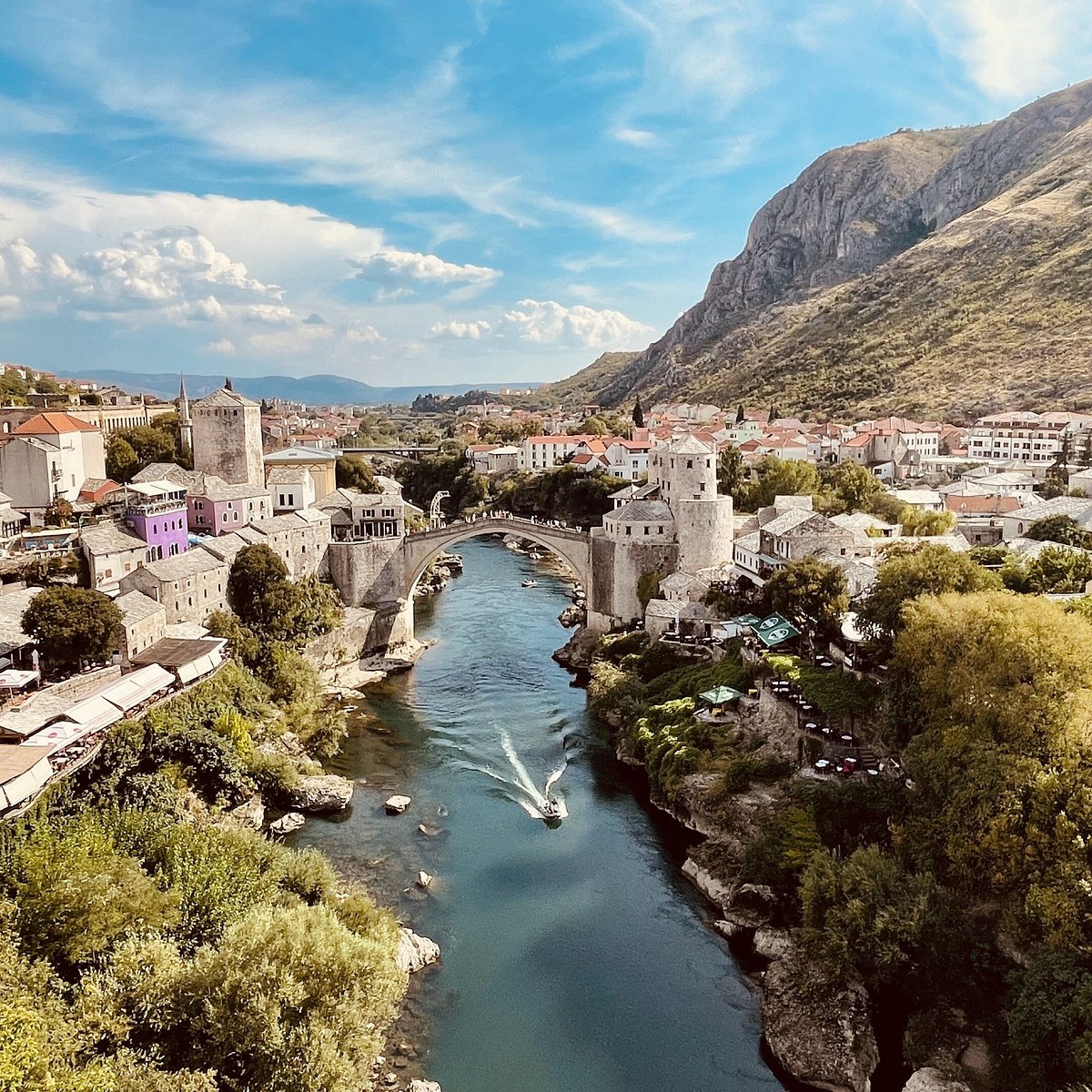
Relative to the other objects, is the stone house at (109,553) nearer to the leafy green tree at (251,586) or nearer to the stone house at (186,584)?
the stone house at (186,584)

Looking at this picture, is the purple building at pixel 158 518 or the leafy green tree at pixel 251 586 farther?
the leafy green tree at pixel 251 586

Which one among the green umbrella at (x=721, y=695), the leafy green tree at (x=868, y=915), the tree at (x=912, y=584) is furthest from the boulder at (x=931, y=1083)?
the green umbrella at (x=721, y=695)

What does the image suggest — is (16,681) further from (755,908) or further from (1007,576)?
(1007,576)

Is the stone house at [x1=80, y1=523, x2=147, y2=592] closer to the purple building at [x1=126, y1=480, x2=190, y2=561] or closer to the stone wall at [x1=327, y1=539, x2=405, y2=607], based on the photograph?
the purple building at [x1=126, y1=480, x2=190, y2=561]

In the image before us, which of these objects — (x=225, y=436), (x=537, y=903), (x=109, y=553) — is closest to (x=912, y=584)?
(x=537, y=903)

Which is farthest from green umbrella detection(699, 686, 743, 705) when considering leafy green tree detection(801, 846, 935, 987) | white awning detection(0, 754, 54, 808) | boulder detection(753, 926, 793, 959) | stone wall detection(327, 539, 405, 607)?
stone wall detection(327, 539, 405, 607)

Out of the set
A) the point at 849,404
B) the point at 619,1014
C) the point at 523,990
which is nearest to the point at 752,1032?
the point at 619,1014
